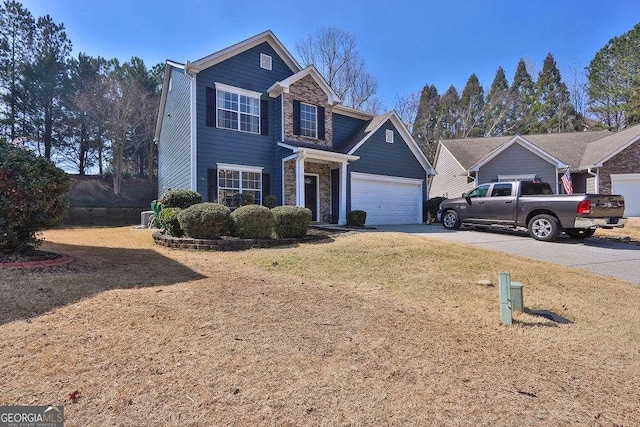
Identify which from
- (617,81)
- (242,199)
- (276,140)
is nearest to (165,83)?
(276,140)

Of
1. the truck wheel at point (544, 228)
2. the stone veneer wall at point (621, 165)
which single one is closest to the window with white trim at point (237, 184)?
the truck wheel at point (544, 228)

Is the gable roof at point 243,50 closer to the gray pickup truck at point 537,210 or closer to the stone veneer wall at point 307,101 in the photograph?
the stone veneer wall at point 307,101

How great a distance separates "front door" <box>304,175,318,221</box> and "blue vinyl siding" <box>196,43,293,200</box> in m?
1.52

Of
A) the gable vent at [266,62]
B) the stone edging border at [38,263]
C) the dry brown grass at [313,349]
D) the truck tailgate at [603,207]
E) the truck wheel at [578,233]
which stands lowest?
the dry brown grass at [313,349]

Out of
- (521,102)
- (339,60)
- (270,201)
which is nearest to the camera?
(270,201)

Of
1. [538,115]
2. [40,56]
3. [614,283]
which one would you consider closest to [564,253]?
[614,283]

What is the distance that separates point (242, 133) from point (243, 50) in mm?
3359

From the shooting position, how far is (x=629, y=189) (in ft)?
59.8

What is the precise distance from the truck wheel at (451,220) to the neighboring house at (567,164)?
6879 mm

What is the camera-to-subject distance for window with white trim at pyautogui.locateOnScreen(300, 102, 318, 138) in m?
14.4

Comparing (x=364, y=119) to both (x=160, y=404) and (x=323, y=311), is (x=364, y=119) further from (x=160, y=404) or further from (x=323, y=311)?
(x=160, y=404)

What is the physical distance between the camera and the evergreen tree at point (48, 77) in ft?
77.7

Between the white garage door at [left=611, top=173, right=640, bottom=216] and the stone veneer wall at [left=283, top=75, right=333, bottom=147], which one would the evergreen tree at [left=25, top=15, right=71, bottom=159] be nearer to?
the stone veneer wall at [left=283, top=75, right=333, bottom=147]

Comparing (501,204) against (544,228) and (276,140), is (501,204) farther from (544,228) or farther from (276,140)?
(276,140)
